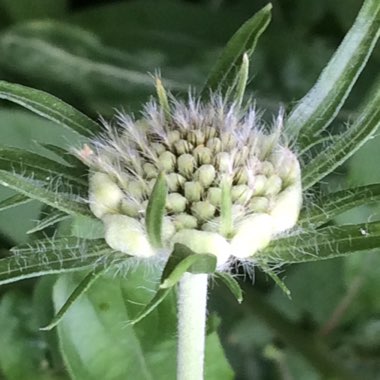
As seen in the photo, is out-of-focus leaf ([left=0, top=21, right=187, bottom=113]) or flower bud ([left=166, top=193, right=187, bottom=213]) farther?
out-of-focus leaf ([left=0, top=21, right=187, bottom=113])

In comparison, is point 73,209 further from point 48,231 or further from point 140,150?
point 48,231

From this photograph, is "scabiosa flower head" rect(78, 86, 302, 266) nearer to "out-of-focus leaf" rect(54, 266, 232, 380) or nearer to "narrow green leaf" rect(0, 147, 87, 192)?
"narrow green leaf" rect(0, 147, 87, 192)

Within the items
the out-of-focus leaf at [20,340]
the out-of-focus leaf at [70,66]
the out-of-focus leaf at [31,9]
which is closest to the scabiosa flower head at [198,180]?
the out-of-focus leaf at [20,340]

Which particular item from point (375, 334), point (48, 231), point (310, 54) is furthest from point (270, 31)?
point (48, 231)

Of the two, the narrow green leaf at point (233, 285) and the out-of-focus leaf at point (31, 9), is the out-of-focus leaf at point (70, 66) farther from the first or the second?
the narrow green leaf at point (233, 285)

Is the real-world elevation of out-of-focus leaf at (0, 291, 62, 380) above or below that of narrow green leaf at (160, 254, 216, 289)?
above

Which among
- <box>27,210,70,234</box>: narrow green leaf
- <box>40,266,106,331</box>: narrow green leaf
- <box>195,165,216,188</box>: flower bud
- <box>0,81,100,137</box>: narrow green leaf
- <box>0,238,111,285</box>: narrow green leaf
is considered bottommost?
<box>40,266,106,331</box>: narrow green leaf

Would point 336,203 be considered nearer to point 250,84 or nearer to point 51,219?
point 51,219

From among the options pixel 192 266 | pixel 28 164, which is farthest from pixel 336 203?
pixel 28 164

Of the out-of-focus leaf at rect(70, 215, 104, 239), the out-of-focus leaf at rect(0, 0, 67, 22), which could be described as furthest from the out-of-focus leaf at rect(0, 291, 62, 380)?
the out-of-focus leaf at rect(0, 0, 67, 22)
